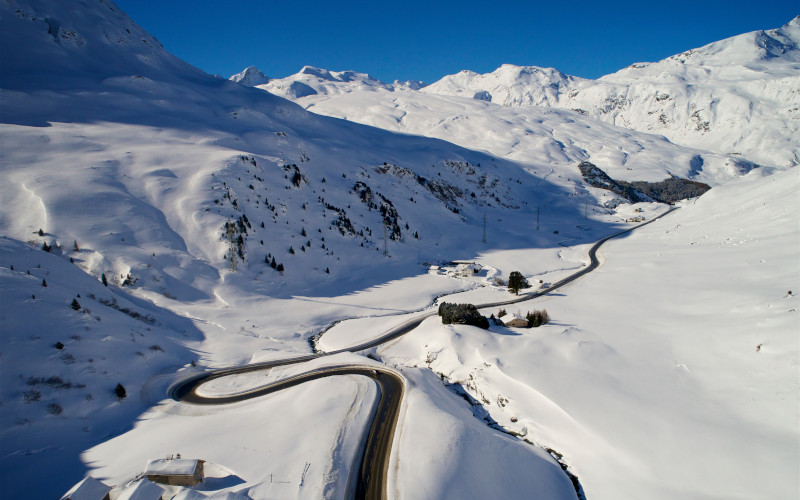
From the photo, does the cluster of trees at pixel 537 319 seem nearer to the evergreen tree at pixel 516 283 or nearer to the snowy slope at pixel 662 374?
the snowy slope at pixel 662 374

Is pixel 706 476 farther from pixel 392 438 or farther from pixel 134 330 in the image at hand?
pixel 134 330

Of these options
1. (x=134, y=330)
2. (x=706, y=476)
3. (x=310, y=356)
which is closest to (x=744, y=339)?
(x=706, y=476)

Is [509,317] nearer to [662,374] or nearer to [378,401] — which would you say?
[662,374]

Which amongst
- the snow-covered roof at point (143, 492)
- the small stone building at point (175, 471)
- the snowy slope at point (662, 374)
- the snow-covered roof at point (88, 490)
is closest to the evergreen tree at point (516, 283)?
the snowy slope at point (662, 374)

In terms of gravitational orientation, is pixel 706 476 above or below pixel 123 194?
below

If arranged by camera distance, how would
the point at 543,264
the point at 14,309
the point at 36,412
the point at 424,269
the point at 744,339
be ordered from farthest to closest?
the point at 543,264 → the point at 424,269 → the point at 744,339 → the point at 14,309 → the point at 36,412

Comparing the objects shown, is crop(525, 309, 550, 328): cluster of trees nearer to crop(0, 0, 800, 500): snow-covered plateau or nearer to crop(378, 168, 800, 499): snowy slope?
crop(378, 168, 800, 499): snowy slope

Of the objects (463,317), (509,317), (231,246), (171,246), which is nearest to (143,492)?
(463,317)
